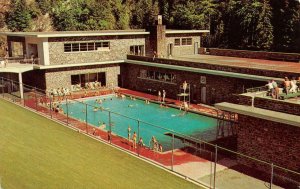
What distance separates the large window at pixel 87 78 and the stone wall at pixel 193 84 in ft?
8.70

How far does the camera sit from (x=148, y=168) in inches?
753

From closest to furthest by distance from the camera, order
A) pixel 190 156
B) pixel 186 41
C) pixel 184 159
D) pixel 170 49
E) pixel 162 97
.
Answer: pixel 184 159
pixel 190 156
pixel 162 97
pixel 170 49
pixel 186 41

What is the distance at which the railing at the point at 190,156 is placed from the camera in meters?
17.9

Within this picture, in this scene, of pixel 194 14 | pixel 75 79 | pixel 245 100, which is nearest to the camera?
pixel 245 100

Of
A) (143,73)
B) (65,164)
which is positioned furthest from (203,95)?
(65,164)

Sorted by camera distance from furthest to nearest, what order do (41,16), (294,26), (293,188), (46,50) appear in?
1. (41,16)
2. (294,26)
3. (46,50)
4. (293,188)

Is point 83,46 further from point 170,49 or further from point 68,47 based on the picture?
point 170,49

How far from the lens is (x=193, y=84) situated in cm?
3603

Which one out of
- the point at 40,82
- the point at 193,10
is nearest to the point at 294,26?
the point at 193,10

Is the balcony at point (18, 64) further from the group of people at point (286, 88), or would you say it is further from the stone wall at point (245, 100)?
the group of people at point (286, 88)

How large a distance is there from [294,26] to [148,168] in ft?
154

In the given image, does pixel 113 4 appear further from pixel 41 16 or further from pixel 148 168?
pixel 148 168

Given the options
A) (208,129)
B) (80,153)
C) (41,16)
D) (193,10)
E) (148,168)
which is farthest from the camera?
(41,16)

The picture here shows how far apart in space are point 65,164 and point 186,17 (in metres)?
56.2
